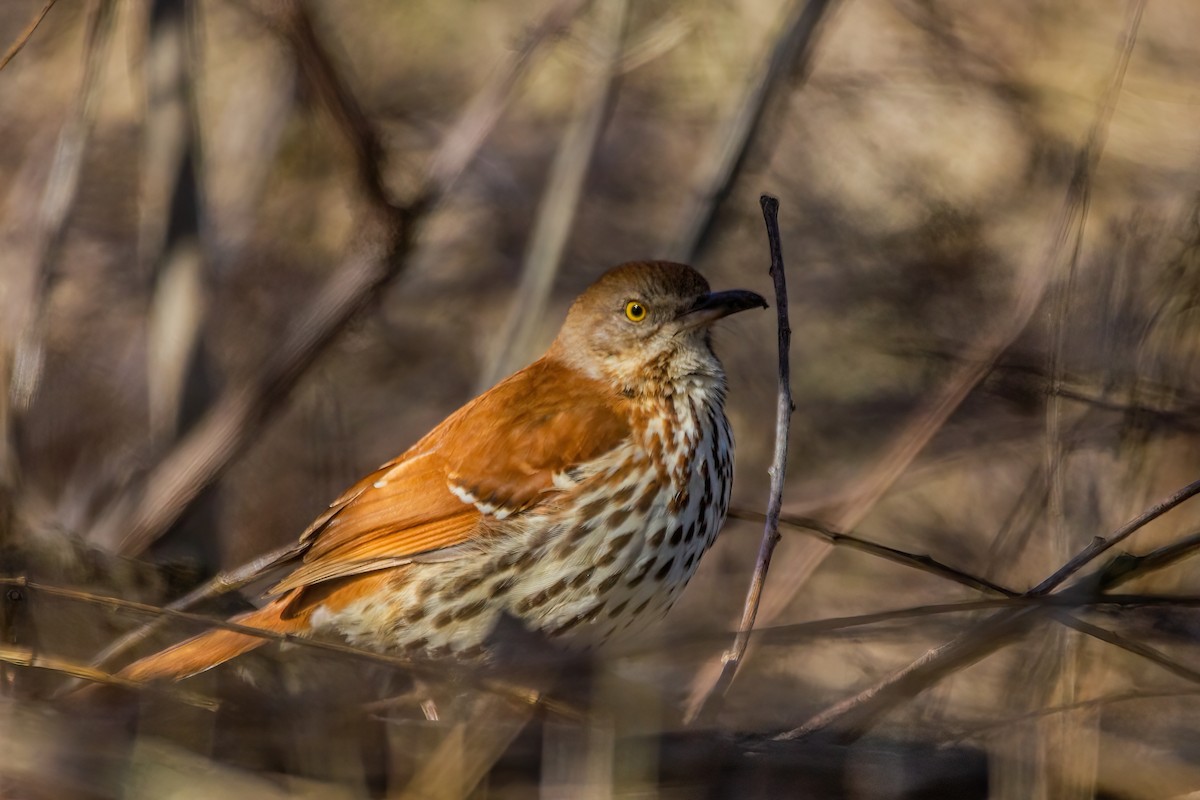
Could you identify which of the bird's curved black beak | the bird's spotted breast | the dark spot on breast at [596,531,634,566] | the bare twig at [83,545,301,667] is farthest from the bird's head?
the bare twig at [83,545,301,667]

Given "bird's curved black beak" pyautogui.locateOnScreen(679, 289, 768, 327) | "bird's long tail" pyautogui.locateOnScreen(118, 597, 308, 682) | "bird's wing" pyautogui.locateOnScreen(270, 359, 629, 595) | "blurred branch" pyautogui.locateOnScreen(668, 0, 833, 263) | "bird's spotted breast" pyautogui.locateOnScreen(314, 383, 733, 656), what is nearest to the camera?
"bird's long tail" pyautogui.locateOnScreen(118, 597, 308, 682)

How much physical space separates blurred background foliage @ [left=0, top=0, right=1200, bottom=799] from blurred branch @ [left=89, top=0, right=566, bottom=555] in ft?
0.10

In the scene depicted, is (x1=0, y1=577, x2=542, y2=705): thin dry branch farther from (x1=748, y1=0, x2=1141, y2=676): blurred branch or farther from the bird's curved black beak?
the bird's curved black beak

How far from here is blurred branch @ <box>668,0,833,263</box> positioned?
4.53 metres

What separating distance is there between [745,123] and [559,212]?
2.28 ft

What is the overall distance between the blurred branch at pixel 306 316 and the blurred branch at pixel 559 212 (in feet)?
2.00

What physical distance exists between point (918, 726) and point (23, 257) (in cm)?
433

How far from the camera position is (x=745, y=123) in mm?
4586

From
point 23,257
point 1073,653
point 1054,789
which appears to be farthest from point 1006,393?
point 23,257

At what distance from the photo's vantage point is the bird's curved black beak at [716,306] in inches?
149

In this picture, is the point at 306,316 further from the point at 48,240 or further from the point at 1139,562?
the point at 1139,562

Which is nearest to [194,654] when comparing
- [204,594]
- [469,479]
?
[204,594]

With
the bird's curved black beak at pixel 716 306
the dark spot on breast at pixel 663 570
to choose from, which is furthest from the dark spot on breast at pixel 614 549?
the bird's curved black beak at pixel 716 306

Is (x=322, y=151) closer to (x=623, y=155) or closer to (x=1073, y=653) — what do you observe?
(x=623, y=155)
